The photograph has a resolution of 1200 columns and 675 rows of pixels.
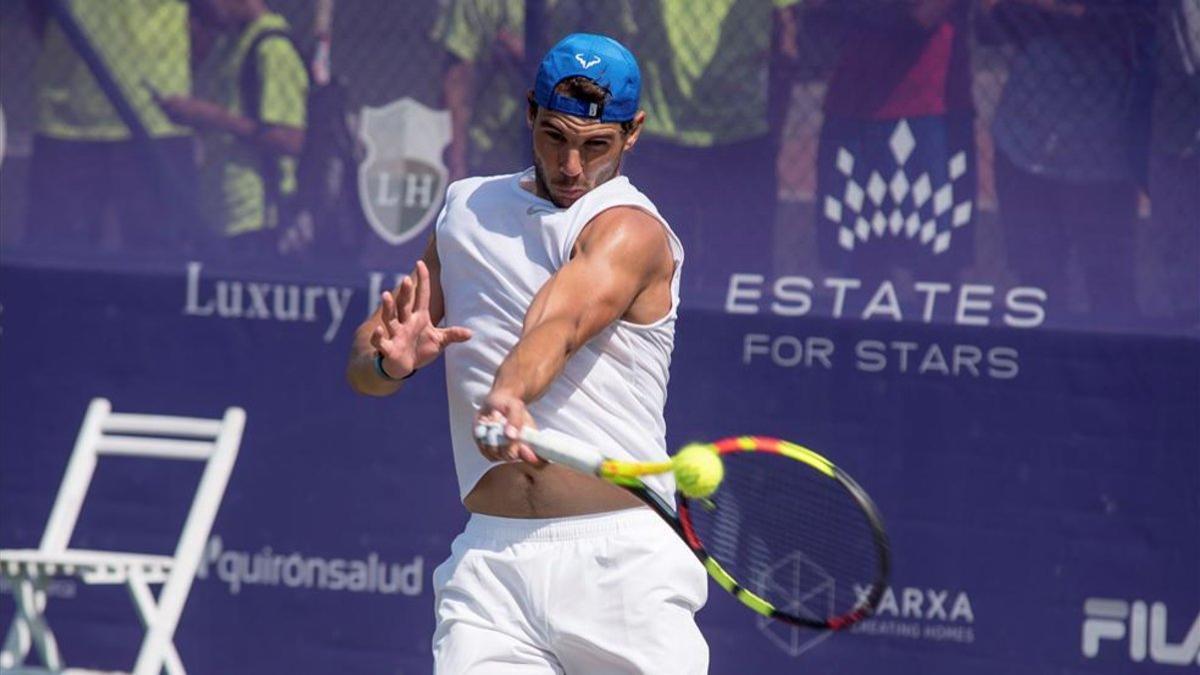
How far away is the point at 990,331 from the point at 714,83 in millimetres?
998

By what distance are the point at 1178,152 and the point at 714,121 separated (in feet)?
3.98

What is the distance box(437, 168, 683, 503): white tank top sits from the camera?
3.22 metres

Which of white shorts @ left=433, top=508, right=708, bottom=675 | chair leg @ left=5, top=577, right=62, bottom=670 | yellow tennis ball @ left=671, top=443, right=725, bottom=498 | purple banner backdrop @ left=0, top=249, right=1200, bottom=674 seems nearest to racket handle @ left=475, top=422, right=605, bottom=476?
yellow tennis ball @ left=671, top=443, right=725, bottom=498

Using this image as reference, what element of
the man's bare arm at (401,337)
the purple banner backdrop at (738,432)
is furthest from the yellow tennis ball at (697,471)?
the purple banner backdrop at (738,432)

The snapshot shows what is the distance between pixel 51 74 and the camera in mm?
6066

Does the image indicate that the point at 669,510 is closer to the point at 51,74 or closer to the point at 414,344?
the point at 414,344

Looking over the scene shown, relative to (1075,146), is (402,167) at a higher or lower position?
lower

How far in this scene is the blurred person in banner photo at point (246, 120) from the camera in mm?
5824

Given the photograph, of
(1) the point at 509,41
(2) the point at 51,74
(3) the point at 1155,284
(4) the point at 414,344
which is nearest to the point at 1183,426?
(3) the point at 1155,284

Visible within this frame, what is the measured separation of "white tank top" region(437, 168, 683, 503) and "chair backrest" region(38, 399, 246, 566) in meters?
2.33

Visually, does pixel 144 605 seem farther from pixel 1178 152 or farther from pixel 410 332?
pixel 1178 152

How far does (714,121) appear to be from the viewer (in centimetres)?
536

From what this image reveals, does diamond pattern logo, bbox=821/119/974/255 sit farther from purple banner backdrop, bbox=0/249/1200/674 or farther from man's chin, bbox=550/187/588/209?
man's chin, bbox=550/187/588/209

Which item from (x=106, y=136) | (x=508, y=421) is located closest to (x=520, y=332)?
(x=508, y=421)
